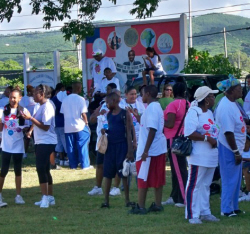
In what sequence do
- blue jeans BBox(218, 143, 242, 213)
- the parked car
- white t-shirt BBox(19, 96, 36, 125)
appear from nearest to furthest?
blue jeans BBox(218, 143, 242, 213), the parked car, white t-shirt BBox(19, 96, 36, 125)

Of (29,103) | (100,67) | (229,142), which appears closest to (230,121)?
(229,142)

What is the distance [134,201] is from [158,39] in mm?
9590

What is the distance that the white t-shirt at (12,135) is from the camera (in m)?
10.4

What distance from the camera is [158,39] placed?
1941 centimetres

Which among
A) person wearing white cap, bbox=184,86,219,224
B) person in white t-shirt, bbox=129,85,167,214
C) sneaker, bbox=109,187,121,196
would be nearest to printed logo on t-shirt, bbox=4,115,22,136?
sneaker, bbox=109,187,121,196

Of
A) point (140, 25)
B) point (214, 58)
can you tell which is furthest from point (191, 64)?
point (140, 25)

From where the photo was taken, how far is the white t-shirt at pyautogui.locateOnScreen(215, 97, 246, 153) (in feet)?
28.2

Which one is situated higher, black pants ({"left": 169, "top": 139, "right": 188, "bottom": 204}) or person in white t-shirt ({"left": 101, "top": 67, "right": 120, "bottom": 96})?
person in white t-shirt ({"left": 101, "top": 67, "right": 120, "bottom": 96})

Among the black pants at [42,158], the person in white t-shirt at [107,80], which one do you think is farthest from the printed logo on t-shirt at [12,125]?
the person in white t-shirt at [107,80]

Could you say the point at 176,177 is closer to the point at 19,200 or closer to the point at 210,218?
the point at 210,218

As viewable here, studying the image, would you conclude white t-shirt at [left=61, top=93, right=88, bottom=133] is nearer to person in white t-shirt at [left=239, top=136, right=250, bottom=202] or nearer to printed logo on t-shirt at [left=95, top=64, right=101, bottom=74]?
printed logo on t-shirt at [left=95, top=64, right=101, bottom=74]

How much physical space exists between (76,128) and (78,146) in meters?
0.49

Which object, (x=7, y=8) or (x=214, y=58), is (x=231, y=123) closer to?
(x=7, y=8)

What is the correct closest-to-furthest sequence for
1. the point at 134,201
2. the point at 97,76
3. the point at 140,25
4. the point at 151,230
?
the point at 151,230 < the point at 134,201 < the point at 97,76 < the point at 140,25
